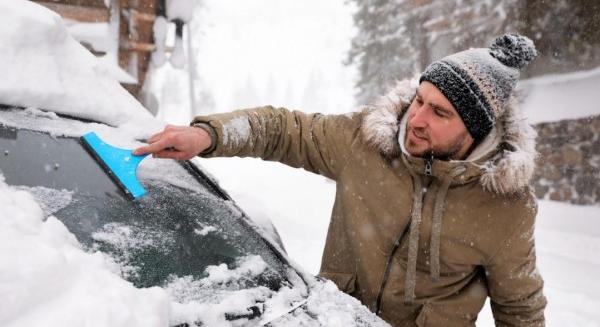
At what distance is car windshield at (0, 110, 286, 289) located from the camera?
125cm

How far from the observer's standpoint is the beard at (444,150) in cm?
190

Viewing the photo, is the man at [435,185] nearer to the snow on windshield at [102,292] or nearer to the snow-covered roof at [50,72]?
the snow-covered roof at [50,72]

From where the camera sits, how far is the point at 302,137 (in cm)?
212

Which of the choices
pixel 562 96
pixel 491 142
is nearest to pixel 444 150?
pixel 491 142

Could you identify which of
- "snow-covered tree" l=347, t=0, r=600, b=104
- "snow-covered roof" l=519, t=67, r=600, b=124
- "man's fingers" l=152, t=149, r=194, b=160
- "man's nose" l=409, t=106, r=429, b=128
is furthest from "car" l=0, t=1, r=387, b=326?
"snow-covered roof" l=519, t=67, r=600, b=124

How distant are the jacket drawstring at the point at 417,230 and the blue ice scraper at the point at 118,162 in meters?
1.07

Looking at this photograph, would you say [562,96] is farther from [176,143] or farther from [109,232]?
[109,232]

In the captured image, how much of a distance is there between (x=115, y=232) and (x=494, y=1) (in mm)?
7903

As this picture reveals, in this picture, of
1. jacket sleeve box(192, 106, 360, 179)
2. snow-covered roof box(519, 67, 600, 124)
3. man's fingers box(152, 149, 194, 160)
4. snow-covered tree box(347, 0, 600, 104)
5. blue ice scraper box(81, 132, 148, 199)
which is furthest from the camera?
snow-covered tree box(347, 0, 600, 104)

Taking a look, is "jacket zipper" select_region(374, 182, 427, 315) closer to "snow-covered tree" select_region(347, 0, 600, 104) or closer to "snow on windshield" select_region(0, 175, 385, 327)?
"snow on windshield" select_region(0, 175, 385, 327)

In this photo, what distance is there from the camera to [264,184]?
505 inches

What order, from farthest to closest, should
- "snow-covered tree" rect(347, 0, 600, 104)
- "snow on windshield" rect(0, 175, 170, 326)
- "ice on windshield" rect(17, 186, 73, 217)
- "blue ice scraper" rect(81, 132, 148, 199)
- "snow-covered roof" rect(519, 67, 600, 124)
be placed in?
"snow-covered tree" rect(347, 0, 600, 104) → "snow-covered roof" rect(519, 67, 600, 124) → "blue ice scraper" rect(81, 132, 148, 199) → "ice on windshield" rect(17, 186, 73, 217) → "snow on windshield" rect(0, 175, 170, 326)

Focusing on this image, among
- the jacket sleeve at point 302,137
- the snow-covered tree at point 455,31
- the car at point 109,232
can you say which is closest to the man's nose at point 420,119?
the jacket sleeve at point 302,137

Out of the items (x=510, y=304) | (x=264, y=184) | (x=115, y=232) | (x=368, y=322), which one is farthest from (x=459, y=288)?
(x=264, y=184)
